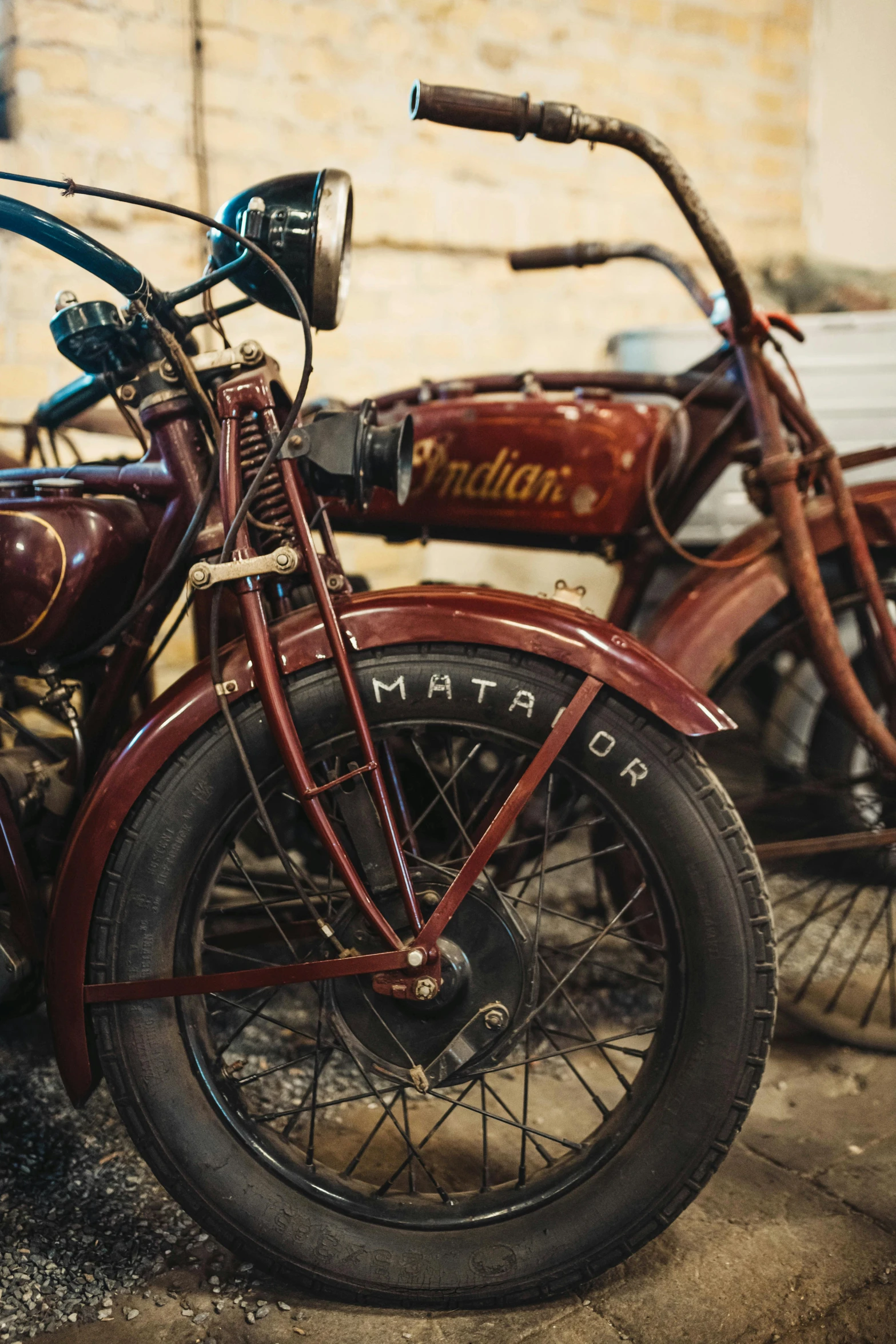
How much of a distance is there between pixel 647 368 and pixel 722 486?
43cm

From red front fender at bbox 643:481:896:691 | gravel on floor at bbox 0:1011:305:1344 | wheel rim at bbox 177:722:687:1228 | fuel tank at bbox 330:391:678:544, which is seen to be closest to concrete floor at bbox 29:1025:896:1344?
gravel on floor at bbox 0:1011:305:1344

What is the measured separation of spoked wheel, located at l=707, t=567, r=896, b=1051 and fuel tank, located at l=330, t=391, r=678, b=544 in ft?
Result: 1.47

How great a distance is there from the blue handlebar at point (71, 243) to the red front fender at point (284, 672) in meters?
0.51

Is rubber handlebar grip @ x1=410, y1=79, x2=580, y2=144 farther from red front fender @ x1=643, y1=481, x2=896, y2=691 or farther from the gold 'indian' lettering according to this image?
red front fender @ x1=643, y1=481, x2=896, y2=691

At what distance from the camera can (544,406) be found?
185 cm

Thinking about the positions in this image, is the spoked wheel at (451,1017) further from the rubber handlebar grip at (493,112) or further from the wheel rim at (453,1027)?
the rubber handlebar grip at (493,112)

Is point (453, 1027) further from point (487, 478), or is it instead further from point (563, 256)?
point (563, 256)

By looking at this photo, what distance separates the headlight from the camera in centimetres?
122

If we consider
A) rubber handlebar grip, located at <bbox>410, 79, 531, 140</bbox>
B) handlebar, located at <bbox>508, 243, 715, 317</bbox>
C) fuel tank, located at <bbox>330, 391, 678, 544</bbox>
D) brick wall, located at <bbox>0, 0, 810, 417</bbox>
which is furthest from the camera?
brick wall, located at <bbox>0, 0, 810, 417</bbox>

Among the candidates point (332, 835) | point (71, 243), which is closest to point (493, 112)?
point (71, 243)

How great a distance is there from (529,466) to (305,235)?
0.74 meters

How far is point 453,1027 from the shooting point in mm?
1228

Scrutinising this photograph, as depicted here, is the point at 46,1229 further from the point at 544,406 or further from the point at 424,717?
the point at 544,406

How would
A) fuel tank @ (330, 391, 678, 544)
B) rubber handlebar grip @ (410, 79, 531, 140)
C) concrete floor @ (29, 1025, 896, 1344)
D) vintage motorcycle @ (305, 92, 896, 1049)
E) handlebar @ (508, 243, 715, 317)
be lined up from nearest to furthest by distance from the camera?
concrete floor @ (29, 1025, 896, 1344) < rubber handlebar grip @ (410, 79, 531, 140) < vintage motorcycle @ (305, 92, 896, 1049) < fuel tank @ (330, 391, 678, 544) < handlebar @ (508, 243, 715, 317)
